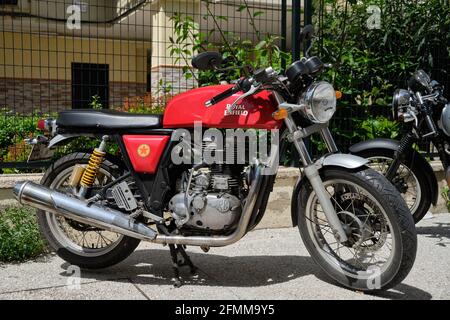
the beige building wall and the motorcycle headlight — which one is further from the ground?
the beige building wall

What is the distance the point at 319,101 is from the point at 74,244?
217cm

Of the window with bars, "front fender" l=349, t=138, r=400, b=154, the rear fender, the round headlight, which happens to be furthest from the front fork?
the window with bars

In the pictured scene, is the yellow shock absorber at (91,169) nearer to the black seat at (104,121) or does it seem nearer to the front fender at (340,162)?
the black seat at (104,121)

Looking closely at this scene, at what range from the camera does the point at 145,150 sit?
156 inches

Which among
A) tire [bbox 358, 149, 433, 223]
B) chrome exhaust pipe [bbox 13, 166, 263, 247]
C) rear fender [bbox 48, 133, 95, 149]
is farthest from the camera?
tire [bbox 358, 149, 433, 223]

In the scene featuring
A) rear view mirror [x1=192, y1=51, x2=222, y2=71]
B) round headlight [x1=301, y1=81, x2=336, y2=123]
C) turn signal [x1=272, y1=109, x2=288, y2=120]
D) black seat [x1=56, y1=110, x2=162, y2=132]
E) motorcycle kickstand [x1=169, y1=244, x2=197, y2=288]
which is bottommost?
motorcycle kickstand [x1=169, y1=244, x2=197, y2=288]

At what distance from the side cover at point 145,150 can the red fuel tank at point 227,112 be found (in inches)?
9.2

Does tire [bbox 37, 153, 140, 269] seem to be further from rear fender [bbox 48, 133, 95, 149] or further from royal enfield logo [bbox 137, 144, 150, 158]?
royal enfield logo [bbox 137, 144, 150, 158]

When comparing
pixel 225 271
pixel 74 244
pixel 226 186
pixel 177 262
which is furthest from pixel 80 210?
pixel 225 271

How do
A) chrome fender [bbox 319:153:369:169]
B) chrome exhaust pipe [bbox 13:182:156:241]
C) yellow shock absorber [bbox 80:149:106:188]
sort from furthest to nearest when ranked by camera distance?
yellow shock absorber [bbox 80:149:106:188]
chrome exhaust pipe [bbox 13:182:156:241]
chrome fender [bbox 319:153:369:169]

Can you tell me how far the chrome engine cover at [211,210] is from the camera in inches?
147

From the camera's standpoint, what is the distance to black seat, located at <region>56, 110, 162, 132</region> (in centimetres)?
396

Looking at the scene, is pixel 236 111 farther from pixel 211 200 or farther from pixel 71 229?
pixel 71 229

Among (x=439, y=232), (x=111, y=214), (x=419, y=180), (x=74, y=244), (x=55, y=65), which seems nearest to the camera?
(x=111, y=214)
